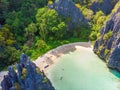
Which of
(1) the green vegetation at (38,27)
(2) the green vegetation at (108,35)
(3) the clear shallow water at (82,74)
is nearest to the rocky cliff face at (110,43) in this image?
(2) the green vegetation at (108,35)

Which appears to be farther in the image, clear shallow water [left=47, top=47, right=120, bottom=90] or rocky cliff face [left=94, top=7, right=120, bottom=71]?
rocky cliff face [left=94, top=7, right=120, bottom=71]

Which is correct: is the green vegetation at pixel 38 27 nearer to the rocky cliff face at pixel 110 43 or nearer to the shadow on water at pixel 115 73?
the rocky cliff face at pixel 110 43

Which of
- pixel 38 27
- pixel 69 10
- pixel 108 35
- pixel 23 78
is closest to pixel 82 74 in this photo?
Result: pixel 108 35

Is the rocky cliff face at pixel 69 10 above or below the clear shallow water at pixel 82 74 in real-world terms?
above

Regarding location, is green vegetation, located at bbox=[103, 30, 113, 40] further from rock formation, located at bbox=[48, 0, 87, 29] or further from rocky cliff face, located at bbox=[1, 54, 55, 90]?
rocky cliff face, located at bbox=[1, 54, 55, 90]

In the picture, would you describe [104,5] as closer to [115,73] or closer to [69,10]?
[69,10]

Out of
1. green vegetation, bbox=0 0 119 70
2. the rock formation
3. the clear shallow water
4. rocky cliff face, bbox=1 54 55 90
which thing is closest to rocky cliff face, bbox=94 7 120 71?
green vegetation, bbox=0 0 119 70

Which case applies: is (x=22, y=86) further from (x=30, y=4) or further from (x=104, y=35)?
(x=30, y=4)

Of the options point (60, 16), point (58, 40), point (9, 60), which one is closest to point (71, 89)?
point (9, 60)
